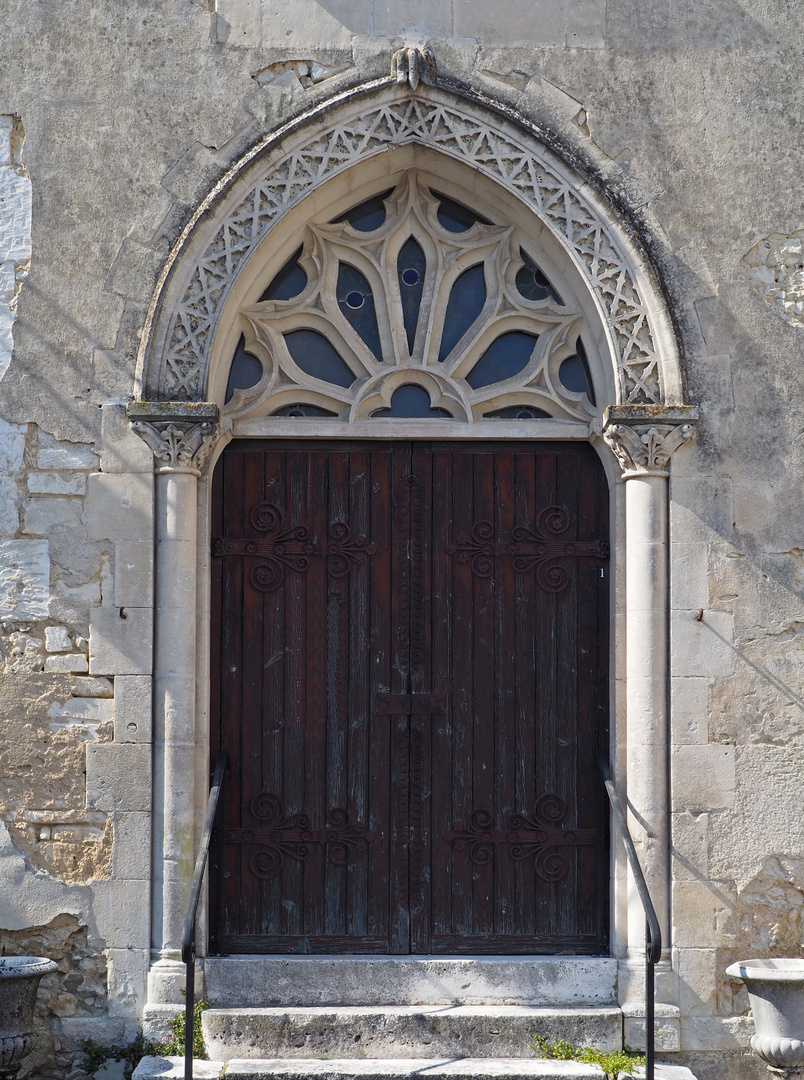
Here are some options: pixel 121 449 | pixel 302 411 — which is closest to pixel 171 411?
pixel 121 449

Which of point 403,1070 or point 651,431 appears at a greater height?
point 651,431

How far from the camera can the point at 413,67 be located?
16.0ft

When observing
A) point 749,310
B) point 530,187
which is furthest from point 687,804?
point 530,187

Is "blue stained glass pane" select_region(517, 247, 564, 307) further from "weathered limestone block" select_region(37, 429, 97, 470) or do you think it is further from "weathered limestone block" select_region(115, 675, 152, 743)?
"weathered limestone block" select_region(115, 675, 152, 743)

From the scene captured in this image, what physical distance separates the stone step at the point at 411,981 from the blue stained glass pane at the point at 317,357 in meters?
2.66

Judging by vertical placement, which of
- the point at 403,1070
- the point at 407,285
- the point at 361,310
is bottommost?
the point at 403,1070

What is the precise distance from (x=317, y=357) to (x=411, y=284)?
57cm

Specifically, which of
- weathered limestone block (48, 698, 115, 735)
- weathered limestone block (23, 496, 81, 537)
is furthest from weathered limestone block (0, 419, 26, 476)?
weathered limestone block (48, 698, 115, 735)

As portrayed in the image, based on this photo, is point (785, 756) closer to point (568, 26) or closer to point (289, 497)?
point (289, 497)

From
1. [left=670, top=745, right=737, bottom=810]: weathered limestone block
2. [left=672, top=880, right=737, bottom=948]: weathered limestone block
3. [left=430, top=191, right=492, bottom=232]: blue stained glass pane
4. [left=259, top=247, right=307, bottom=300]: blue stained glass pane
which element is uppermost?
[left=430, top=191, right=492, bottom=232]: blue stained glass pane

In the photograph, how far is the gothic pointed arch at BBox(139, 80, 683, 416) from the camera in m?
4.88

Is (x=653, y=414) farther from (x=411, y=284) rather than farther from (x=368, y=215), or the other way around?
(x=368, y=215)

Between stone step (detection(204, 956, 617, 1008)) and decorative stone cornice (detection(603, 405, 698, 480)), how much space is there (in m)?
2.21

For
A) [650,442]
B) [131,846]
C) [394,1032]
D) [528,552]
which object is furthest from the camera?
[528,552]
